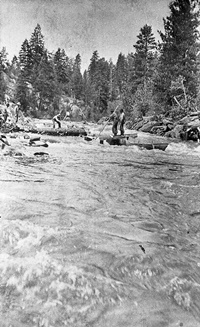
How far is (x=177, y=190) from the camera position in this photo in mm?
4312

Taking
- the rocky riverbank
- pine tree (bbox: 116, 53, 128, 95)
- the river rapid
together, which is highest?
pine tree (bbox: 116, 53, 128, 95)

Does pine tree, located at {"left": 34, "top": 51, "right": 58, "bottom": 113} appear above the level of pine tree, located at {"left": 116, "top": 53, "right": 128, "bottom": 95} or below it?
below

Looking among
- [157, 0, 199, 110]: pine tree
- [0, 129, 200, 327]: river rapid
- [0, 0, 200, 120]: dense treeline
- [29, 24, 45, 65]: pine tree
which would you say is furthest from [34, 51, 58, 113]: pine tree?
[0, 129, 200, 327]: river rapid

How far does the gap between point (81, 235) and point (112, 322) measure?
1.12 meters

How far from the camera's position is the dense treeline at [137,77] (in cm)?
2201

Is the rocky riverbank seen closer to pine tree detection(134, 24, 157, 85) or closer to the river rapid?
the river rapid

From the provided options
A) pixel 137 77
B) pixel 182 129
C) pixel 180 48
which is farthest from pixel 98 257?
pixel 137 77

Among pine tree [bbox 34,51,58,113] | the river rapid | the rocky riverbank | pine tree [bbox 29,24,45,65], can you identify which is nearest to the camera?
the river rapid

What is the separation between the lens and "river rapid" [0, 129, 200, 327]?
55.9 inches

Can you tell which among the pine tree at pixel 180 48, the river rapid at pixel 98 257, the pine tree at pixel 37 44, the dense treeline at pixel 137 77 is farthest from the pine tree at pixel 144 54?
the river rapid at pixel 98 257

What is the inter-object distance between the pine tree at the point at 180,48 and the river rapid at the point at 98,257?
70.0 feet

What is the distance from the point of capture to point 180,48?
72.9 feet

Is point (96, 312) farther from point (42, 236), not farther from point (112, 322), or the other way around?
point (42, 236)

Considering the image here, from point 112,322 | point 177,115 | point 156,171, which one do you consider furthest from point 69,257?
point 177,115
